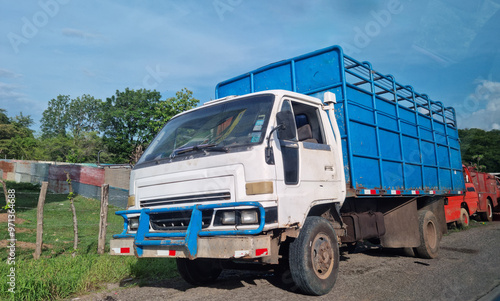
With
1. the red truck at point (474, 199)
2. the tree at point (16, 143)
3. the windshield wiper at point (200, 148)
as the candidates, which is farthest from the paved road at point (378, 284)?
the tree at point (16, 143)

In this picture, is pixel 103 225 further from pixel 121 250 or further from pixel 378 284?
pixel 378 284

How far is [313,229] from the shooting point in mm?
4309

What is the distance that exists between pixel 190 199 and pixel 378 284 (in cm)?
286

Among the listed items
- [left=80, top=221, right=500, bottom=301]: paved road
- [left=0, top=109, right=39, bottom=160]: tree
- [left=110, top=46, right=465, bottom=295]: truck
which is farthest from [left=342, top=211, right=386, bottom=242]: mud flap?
[left=0, top=109, right=39, bottom=160]: tree

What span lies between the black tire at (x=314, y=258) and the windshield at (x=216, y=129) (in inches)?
48.5

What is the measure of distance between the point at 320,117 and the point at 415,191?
10.5 ft

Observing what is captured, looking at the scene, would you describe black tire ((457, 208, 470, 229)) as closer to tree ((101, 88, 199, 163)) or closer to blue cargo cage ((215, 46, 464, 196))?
blue cargo cage ((215, 46, 464, 196))

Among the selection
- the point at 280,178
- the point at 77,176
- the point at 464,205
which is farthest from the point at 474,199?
the point at 77,176

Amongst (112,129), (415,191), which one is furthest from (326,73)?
(112,129)

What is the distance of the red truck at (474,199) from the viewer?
11186mm

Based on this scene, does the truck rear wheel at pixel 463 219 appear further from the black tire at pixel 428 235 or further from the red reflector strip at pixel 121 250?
the red reflector strip at pixel 121 250

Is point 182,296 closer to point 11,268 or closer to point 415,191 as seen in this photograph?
point 11,268

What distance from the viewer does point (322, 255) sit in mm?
4445

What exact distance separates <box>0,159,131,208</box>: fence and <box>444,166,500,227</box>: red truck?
14.5m
